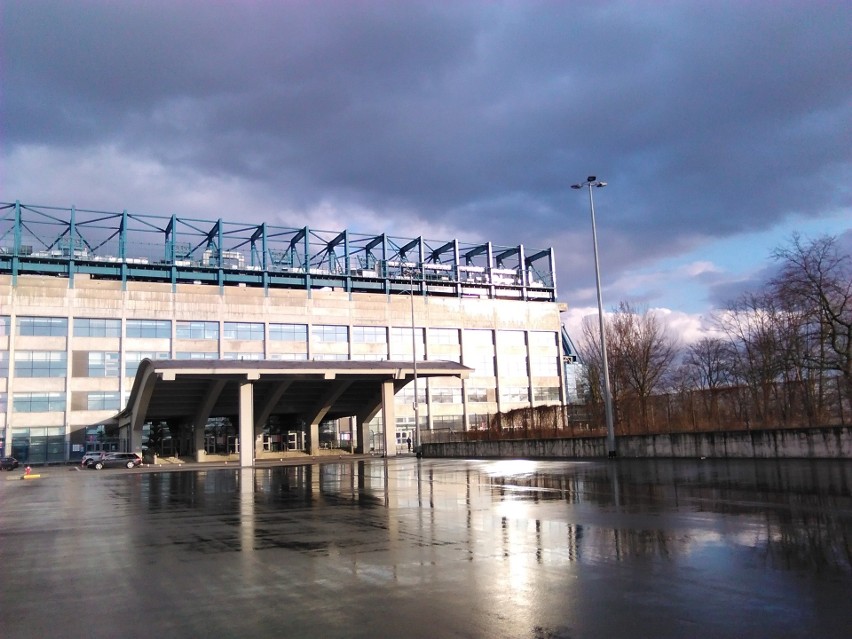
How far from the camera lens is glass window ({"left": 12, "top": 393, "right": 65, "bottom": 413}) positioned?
72375mm

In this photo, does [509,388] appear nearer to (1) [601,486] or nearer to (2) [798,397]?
(2) [798,397]

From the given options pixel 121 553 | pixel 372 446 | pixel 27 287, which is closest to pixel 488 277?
pixel 372 446

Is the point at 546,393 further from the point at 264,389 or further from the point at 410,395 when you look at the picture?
the point at 264,389

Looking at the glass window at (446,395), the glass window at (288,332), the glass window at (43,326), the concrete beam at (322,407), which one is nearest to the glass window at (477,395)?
the glass window at (446,395)

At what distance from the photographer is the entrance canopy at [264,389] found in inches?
1984

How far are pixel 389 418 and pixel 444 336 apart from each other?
34.7 meters

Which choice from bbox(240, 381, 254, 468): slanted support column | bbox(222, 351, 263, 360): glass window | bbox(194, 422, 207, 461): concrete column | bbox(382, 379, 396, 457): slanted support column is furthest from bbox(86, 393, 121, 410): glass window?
bbox(382, 379, 396, 457): slanted support column

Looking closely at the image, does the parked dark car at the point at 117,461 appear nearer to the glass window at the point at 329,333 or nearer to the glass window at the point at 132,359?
the glass window at the point at 132,359

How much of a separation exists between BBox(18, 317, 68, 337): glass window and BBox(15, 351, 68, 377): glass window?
6.83 ft

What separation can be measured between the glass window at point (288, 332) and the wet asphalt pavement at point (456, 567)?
67.3 meters

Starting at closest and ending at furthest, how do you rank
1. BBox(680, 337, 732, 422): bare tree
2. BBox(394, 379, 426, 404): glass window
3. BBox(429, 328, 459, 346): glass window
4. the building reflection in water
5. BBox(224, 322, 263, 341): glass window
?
the building reflection in water → BBox(680, 337, 732, 422): bare tree → BBox(224, 322, 263, 341): glass window → BBox(394, 379, 426, 404): glass window → BBox(429, 328, 459, 346): glass window

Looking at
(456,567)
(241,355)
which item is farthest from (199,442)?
(456,567)

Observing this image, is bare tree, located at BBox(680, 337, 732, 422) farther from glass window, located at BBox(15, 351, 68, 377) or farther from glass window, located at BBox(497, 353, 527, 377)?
glass window, located at BBox(15, 351, 68, 377)

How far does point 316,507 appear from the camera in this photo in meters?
16.6
